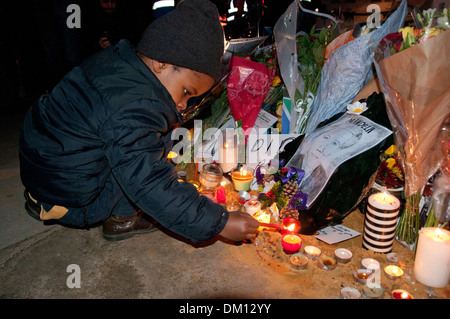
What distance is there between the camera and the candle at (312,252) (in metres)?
1.69

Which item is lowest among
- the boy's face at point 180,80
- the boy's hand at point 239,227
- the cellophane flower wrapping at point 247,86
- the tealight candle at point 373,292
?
the tealight candle at point 373,292

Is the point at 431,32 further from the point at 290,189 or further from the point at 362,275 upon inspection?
the point at 362,275

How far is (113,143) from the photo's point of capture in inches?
51.7

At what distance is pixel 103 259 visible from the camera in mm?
1710

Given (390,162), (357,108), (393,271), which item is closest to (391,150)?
(390,162)

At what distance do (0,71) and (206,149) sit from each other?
14.5 ft

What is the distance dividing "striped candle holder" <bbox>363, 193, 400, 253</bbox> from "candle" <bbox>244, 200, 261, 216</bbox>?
69 centimetres

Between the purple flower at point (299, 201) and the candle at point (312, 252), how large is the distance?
0.96 ft

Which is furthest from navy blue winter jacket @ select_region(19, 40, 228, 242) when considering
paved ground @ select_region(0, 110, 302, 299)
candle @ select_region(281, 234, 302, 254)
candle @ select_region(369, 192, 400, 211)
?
candle @ select_region(369, 192, 400, 211)

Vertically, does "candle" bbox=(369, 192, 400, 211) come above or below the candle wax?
above

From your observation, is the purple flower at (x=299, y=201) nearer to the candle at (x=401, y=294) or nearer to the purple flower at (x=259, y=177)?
the purple flower at (x=259, y=177)

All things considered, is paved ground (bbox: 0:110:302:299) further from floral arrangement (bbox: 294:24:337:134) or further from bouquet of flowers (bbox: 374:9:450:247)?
floral arrangement (bbox: 294:24:337:134)

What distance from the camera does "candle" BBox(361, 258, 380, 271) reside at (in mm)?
1540

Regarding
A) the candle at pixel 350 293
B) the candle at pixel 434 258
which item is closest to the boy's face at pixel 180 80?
the candle at pixel 350 293
